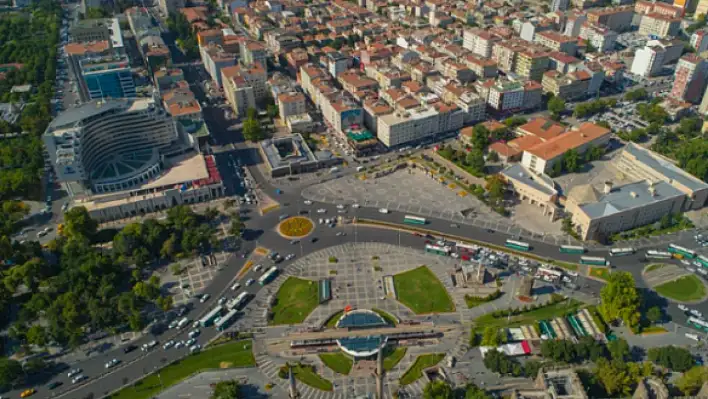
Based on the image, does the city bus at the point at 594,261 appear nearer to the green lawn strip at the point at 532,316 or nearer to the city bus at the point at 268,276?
the green lawn strip at the point at 532,316

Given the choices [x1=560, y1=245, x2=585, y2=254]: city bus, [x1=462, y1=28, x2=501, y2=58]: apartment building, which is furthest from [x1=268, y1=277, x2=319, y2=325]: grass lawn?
[x1=462, y1=28, x2=501, y2=58]: apartment building

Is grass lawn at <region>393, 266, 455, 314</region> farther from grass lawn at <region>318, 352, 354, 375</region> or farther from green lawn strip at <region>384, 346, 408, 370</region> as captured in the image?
grass lawn at <region>318, 352, 354, 375</region>

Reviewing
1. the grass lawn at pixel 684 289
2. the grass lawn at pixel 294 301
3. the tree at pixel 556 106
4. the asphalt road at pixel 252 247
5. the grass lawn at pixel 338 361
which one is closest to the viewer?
the asphalt road at pixel 252 247

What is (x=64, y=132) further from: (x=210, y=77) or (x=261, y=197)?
(x=210, y=77)

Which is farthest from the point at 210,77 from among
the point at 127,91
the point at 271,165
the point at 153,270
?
the point at 153,270

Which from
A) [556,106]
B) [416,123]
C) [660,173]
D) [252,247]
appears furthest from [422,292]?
[556,106]

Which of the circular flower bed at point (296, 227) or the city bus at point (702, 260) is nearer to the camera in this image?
the city bus at point (702, 260)

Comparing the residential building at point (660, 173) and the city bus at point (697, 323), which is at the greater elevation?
the residential building at point (660, 173)

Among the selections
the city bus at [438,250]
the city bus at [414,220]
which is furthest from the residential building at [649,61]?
the city bus at [438,250]
